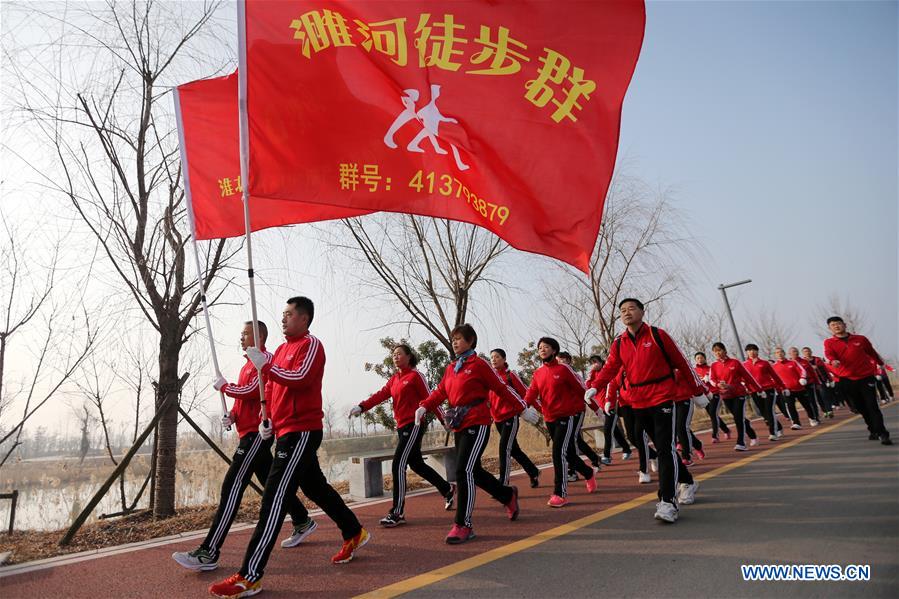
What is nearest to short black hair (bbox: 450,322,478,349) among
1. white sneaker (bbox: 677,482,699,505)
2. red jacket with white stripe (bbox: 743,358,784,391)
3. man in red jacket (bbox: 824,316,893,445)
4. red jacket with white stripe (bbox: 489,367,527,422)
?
red jacket with white stripe (bbox: 489,367,527,422)

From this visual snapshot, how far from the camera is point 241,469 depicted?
5.08m

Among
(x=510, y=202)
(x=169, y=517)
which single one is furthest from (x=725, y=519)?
(x=169, y=517)

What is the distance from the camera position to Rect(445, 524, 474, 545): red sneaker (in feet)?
17.0

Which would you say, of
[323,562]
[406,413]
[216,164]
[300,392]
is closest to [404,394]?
[406,413]

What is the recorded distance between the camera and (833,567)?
384 cm

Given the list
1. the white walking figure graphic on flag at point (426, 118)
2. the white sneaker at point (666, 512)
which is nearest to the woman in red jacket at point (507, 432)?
the white sneaker at point (666, 512)

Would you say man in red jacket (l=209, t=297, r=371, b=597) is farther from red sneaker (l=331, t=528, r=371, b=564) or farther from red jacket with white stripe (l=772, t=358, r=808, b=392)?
red jacket with white stripe (l=772, t=358, r=808, b=392)

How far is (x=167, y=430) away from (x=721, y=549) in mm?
6910

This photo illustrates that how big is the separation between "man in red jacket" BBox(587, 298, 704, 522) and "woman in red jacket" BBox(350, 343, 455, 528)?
2360 mm

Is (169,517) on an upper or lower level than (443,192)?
lower

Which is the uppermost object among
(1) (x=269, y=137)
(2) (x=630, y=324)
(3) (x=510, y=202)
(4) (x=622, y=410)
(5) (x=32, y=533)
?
(1) (x=269, y=137)

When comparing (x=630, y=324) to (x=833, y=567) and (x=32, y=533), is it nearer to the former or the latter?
(x=833, y=567)

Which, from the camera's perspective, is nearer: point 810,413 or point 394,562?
point 394,562

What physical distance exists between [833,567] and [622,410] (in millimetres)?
6458
